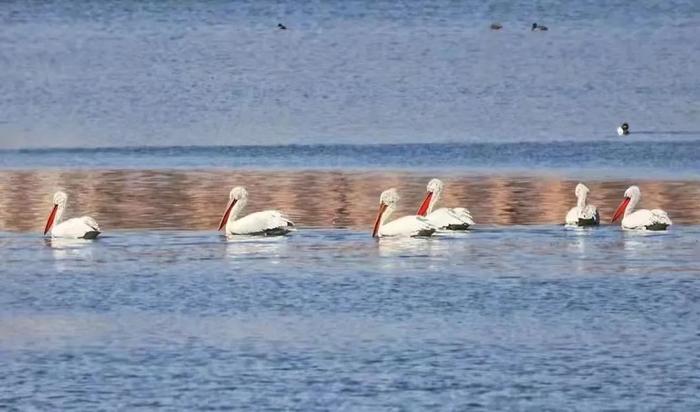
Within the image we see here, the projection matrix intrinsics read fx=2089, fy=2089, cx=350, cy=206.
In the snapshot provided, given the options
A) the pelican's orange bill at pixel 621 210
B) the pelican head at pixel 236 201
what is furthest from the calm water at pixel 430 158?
the pelican head at pixel 236 201

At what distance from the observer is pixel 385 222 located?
85.4 ft

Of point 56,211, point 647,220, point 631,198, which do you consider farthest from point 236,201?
point 647,220

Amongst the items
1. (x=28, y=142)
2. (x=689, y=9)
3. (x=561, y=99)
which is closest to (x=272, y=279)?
(x=28, y=142)

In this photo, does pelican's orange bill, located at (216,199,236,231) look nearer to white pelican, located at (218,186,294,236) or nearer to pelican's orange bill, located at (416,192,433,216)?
white pelican, located at (218,186,294,236)

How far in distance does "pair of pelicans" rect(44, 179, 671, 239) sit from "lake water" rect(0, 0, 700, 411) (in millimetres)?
230

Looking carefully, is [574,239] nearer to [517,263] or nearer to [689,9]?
[517,263]

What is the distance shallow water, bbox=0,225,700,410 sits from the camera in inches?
613

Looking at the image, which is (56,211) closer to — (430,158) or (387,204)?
(387,204)

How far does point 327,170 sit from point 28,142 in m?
10.4

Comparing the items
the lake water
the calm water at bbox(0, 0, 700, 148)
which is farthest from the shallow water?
the calm water at bbox(0, 0, 700, 148)

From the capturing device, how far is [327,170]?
118 feet

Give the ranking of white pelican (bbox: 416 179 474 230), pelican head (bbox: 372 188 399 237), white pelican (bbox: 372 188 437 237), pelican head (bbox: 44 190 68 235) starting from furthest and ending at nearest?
pelican head (bbox: 44 190 68 235) → pelican head (bbox: 372 188 399 237) → white pelican (bbox: 416 179 474 230) → white pelican (bbox: 372 188 437 237)

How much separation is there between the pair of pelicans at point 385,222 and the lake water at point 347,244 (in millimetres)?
230

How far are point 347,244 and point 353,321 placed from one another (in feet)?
19.1
